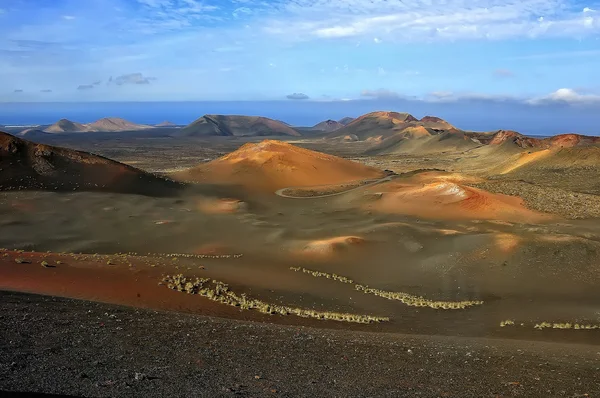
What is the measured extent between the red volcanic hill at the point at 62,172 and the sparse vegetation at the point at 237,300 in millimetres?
19368

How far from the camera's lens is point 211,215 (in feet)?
103

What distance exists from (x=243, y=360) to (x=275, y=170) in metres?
37.6

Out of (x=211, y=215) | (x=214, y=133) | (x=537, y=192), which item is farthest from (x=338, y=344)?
(x=214, y=133)

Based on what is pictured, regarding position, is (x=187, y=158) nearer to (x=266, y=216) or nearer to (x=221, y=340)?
(x=266, y=216)

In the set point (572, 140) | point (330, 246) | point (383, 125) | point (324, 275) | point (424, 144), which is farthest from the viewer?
point (383, 125)

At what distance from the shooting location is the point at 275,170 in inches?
1831

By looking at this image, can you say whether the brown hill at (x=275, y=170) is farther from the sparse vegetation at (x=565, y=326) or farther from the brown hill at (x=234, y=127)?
the brown hill at (x=234, y=127)

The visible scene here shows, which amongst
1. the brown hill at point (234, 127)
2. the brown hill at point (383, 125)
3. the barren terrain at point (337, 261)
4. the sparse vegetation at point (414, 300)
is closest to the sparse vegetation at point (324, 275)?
the sparse vegetation at point (414, 300)

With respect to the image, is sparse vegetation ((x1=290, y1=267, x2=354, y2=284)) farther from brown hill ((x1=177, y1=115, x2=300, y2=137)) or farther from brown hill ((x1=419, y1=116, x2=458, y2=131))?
brown hill ((x1=419, y1=116, x2=458, y2=131))

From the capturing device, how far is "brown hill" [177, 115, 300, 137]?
169125 mm

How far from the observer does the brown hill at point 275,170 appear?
44406mm

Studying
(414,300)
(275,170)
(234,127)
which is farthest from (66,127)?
(414,300)

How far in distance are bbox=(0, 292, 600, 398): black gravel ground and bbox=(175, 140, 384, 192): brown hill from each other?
30684 mm

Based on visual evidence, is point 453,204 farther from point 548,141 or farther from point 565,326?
point 548,141
